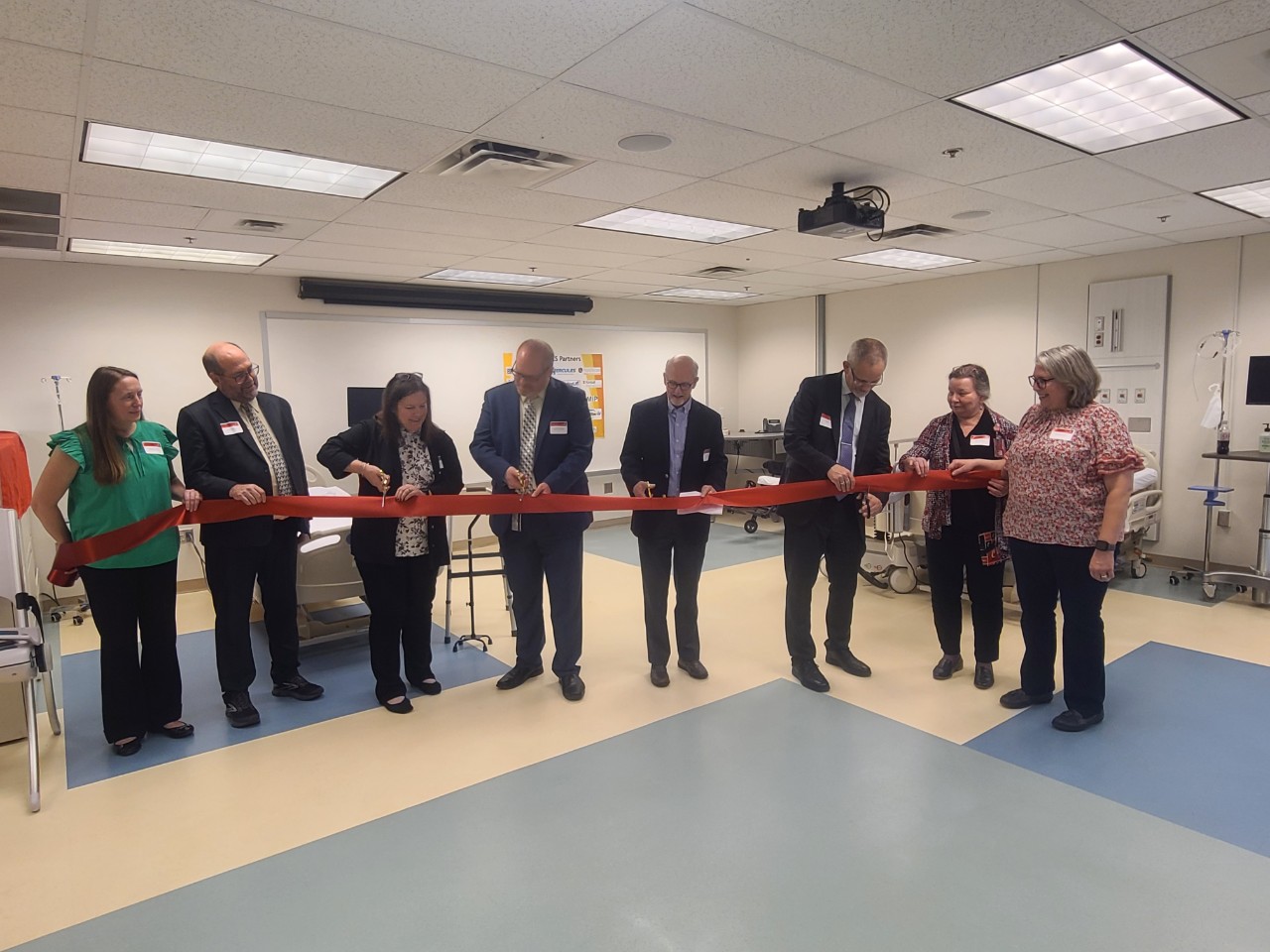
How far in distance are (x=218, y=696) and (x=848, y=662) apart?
3201mm

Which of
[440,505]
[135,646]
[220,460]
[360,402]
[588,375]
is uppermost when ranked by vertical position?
[588,375]

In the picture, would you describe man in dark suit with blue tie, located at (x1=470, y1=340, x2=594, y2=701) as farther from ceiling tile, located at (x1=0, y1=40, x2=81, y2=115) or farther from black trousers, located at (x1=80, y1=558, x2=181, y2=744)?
ceiling tile, located at (x1=0, y1=40, x2=81, y2=115)

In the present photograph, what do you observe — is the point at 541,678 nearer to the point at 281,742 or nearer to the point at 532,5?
the point at 281,742

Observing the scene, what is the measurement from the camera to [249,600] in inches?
133

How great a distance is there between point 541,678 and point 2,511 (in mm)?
2420

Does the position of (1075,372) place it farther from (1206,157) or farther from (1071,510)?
(1206,157)

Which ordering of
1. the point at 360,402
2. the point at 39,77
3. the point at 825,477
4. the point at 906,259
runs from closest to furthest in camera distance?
1. the point at 39,77
2. the point at 825,477
3. the point at 906,259
4. the point at 360,402

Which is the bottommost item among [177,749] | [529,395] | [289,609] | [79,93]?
[177,749]

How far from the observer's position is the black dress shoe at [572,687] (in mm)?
3523

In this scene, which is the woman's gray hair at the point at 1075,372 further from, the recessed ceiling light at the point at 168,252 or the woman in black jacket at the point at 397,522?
the recessed ceiling light at the point at 168,252

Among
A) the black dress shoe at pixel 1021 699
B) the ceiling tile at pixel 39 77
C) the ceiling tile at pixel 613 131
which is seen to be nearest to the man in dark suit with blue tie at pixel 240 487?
the ceiling tile at pixel 39 77

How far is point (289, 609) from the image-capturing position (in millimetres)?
3576

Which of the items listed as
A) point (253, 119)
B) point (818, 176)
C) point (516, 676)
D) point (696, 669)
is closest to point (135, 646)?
point (516, 676)

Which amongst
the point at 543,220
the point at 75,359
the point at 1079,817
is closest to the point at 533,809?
the point at 1079,817
